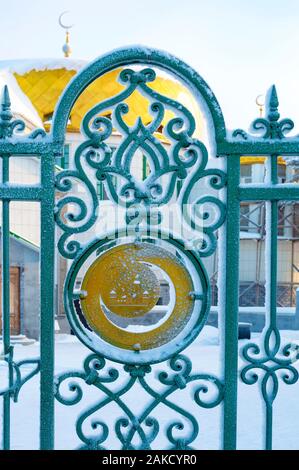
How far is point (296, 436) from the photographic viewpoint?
2.51 metres

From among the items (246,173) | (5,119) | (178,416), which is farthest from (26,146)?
(246,173)

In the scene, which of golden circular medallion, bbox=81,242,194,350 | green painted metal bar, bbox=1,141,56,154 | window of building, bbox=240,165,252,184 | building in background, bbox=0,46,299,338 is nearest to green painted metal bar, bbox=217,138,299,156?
golden circular medallion, bbox=81,242,194,350

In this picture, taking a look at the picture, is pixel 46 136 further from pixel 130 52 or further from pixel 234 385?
pixel 234 385

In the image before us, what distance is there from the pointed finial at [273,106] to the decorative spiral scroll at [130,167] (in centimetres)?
34

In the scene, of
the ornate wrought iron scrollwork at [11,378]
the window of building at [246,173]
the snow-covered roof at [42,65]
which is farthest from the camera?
the window of building at [246,173]

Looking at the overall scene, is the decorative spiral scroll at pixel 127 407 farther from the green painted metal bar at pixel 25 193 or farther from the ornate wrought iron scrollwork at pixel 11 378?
the green painted metal bar at pixel 25 193

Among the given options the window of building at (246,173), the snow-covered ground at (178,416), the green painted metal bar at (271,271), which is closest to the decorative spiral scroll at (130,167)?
the green painted metal bar at (271,271)

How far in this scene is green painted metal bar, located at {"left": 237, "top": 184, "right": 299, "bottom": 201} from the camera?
214cm

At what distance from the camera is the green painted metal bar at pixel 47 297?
212 cm

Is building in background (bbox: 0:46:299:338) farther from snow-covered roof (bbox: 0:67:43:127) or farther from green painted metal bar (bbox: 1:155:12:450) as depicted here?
green painted metal bar (bbox: 1:155:12:450)

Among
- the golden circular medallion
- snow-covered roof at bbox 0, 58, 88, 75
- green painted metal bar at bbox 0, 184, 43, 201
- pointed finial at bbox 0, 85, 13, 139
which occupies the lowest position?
the golden circular medallion

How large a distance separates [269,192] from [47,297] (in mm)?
1124

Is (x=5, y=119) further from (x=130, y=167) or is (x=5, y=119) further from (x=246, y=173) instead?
(x=246, y=173)
